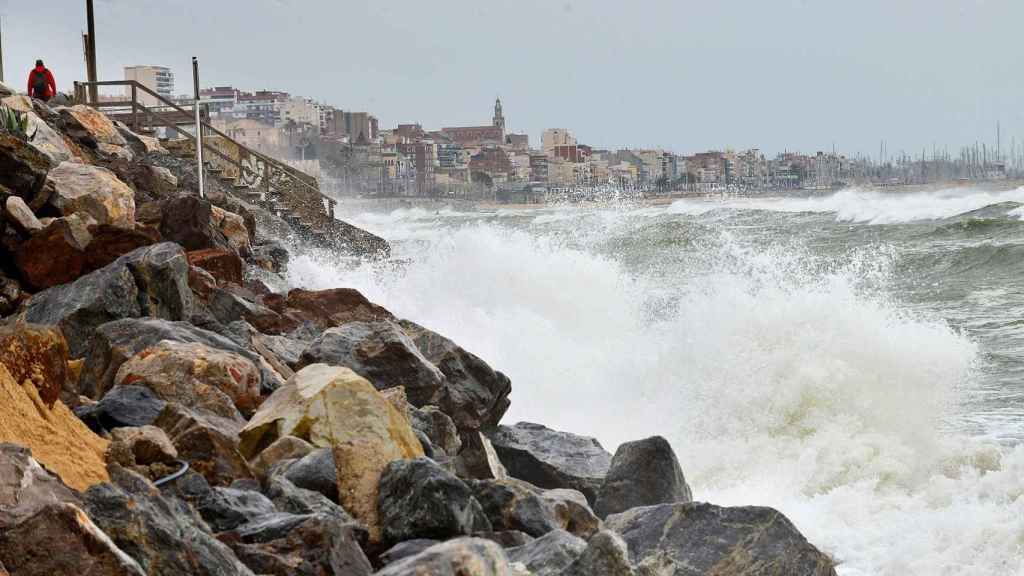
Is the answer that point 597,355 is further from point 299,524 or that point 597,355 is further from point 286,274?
point 299,524

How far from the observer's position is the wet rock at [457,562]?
3250mm

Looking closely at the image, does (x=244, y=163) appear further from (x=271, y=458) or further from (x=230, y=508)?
(x=230, y=508)

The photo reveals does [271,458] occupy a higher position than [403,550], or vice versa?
[271,458]

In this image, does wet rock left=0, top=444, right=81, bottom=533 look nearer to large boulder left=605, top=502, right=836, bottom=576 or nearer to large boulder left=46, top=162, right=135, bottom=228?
large boulder left=605, top=502, right=836, bottom=576

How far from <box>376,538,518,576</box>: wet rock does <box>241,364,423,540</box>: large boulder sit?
1585 millimetres

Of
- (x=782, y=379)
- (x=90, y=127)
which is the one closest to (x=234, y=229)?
(x=90, y=127)

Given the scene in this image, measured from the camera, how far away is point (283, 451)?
17.1ft

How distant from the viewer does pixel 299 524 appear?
4.03 meters

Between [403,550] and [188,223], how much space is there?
7331 mm

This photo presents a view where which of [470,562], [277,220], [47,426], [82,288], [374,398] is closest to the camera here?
[470,562]

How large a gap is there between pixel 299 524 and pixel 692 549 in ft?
5.18

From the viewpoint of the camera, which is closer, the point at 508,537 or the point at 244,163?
the point at 508,537

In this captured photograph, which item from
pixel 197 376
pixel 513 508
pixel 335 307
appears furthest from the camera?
pixel 335 307

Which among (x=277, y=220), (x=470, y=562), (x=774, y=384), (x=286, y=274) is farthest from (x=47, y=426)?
(x=277, y=220)
